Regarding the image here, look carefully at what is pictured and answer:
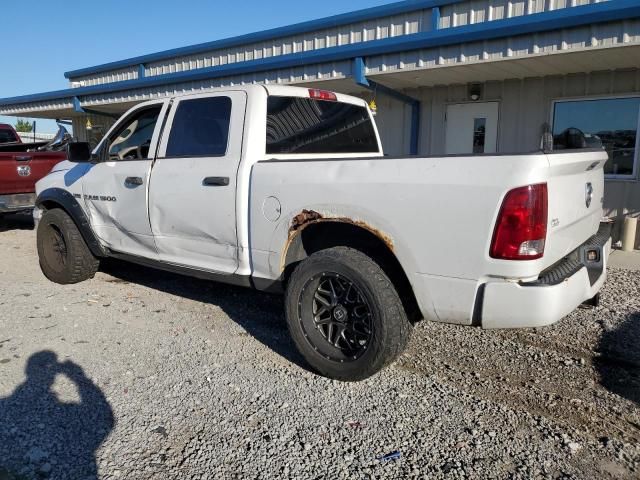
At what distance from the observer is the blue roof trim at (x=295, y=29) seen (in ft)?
35.0

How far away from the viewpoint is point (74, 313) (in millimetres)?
4902

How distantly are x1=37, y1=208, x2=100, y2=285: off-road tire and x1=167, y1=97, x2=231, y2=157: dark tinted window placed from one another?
1822mm

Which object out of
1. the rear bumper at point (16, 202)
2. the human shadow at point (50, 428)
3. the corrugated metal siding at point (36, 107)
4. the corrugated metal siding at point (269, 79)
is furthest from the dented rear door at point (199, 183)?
the corrugated metal siding at point (36, 107)

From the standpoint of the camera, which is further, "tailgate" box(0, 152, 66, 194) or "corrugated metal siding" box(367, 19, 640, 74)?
"tailgate" box(0, 152, 66, 194)

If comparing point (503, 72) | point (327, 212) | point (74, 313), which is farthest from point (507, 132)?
point (74, 313)

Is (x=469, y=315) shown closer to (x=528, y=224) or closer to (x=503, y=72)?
(x=528, y=224)

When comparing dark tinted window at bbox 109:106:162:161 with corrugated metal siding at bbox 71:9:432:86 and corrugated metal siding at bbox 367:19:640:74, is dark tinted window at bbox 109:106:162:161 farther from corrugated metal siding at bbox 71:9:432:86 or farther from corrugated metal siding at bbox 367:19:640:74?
corrugated metal siding at bbox 71:9:432:86

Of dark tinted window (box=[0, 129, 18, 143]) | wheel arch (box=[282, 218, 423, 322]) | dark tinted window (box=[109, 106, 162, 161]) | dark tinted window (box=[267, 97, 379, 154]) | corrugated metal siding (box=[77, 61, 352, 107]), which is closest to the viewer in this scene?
wheel arch (box=[282, 218, 423, 322])

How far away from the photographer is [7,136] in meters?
11.8

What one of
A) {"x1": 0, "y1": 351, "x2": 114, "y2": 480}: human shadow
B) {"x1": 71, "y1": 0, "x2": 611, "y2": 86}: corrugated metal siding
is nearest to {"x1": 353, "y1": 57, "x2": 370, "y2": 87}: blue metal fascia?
{"x1": 71, "y1": 0, "x2": 611, "y2": 86}: corrugated metal siding

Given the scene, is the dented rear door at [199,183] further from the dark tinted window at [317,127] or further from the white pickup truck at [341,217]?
the dark tinted window at [317,127]

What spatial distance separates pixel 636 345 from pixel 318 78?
7.01 m

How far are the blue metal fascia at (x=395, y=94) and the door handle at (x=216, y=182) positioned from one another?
5584 millimetres

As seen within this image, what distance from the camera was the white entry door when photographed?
376 inches
